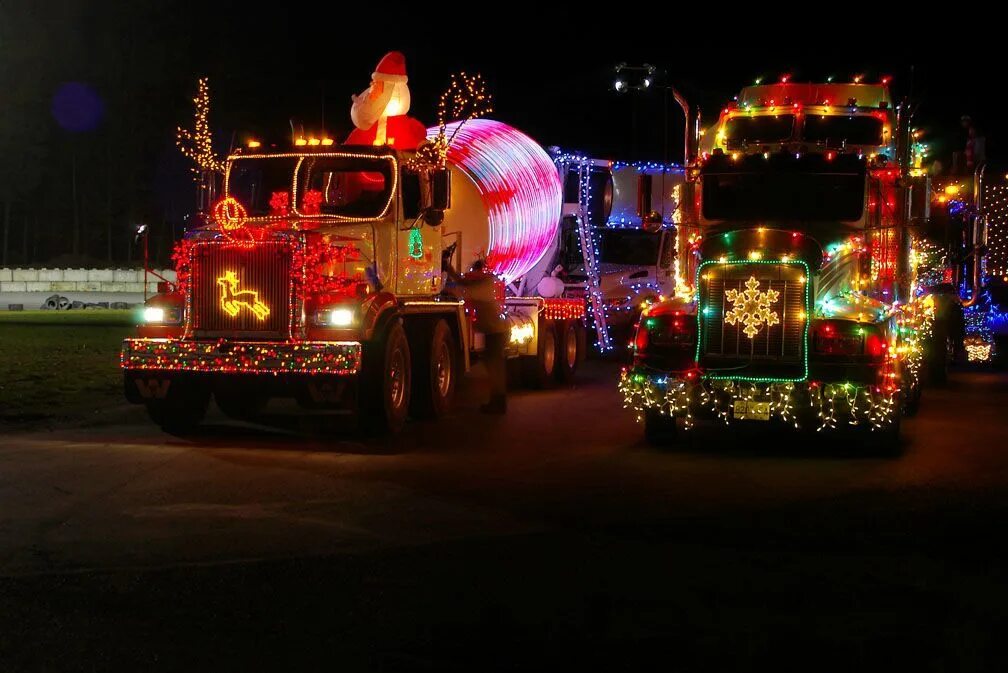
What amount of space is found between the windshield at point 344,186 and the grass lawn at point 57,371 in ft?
12.8

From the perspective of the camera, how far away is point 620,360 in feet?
90.2

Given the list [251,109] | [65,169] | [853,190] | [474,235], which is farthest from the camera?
[65,169]

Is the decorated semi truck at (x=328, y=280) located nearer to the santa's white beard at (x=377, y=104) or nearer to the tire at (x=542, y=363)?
the santa's white beard at (x=377, y=104)

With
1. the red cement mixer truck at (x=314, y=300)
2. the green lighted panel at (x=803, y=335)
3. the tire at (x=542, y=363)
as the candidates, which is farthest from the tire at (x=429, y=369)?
the tire at (x=542, y=363)

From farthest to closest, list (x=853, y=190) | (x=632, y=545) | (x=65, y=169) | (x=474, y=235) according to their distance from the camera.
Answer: (x=65, y=169), (x=474, y=235), (x=853, y=190), (x=632, y=545)

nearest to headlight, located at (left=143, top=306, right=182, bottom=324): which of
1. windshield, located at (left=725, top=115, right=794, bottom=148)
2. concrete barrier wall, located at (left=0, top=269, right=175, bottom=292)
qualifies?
windshield, located at (left=725, top=115, right=794, bottom=148)

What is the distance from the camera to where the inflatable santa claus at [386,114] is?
16281 millimetres

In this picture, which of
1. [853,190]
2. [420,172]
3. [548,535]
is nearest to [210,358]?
[420,172]

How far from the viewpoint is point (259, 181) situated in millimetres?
15445

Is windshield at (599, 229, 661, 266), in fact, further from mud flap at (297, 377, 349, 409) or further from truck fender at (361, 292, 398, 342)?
mud flap at (297, 377, 349, 409)

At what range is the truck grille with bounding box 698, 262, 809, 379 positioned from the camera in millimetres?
12898

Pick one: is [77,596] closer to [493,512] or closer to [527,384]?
[493,512]

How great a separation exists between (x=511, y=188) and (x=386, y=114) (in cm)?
385

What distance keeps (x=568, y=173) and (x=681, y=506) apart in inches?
514
